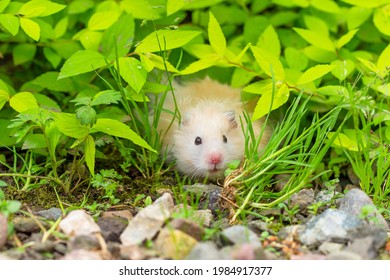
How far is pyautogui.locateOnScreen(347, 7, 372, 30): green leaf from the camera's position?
187 inches

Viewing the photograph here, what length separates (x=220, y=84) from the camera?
16.4ft

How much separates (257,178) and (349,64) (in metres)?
1.14

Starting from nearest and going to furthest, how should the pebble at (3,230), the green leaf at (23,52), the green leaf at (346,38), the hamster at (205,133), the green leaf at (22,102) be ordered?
the pebble at (3,230) → the green leaf at (22,102) → the green leaf at (346,38) → the hamster at (205,133) → the green leaf at (23,52)

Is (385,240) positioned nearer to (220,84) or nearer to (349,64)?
(349,64)

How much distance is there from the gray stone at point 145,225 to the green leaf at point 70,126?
0.81 m

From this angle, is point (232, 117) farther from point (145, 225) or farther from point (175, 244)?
point (175, 244)

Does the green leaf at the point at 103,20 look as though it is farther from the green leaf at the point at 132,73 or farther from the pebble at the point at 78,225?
the pebble at the point at 78,225

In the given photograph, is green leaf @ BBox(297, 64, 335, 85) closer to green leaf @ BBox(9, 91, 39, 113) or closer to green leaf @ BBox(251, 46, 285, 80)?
green leaf @ BBox(251, 46, 285, 80)

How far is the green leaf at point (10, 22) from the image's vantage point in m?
3.87

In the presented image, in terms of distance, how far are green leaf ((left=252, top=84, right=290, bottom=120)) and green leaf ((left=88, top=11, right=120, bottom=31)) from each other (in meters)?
1.17

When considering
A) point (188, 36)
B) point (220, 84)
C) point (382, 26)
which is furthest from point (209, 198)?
point (382, 26)

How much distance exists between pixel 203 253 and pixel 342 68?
6.30ft

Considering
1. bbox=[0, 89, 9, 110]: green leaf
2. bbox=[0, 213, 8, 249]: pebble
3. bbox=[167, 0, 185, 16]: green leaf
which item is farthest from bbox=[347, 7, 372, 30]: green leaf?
bbox=[0, 213, 8, 249]: pebble

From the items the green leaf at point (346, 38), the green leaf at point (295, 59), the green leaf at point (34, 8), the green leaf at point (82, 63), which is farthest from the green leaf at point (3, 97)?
the green leaf at point (346, 38)
